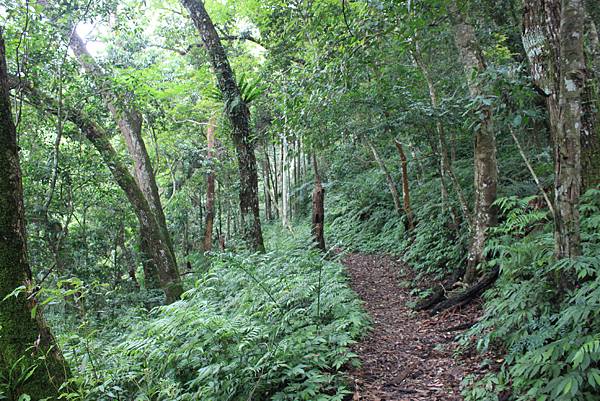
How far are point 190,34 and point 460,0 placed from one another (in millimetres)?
11096

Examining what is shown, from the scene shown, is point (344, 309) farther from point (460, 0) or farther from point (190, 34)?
point (190, 34)

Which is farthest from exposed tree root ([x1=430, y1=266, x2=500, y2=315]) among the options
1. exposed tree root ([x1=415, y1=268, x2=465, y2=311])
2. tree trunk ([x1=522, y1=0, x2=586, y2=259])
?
tree trunk ([x1=522, y1=0, x2=586, y2=259])

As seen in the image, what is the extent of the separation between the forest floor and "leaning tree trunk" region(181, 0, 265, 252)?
3.30 meters

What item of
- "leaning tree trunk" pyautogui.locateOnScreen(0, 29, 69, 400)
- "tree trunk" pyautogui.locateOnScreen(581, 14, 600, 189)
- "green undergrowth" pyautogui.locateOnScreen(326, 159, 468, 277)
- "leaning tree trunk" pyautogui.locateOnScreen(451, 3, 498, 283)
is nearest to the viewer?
"leaning tree trunk" pyautogui.locateOnScreen(0, 29, 69, 400)

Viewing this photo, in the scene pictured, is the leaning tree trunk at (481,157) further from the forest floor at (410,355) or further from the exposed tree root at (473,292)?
the forest floor at (410,355)

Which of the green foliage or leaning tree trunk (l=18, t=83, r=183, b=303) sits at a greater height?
leaning tree trunk (l=18, t=83, r=183, b=303)

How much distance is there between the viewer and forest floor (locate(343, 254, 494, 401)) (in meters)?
Answer: 4.34

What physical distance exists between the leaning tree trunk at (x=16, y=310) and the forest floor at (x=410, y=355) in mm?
2938

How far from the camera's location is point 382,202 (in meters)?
15.6

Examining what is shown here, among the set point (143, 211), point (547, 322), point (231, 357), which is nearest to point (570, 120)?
point (547, 322)

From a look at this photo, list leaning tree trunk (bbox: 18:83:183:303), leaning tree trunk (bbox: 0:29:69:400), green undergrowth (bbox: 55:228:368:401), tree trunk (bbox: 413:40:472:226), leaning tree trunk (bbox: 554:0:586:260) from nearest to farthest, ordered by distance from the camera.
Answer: leaning tree trunk (bbox: 0:29:69:400) < leaning tree trunk (bbox: 554:0:586:260) < green undergrowth (bbox: 55:228:368:401) < tree trunk (bbox: 413:40:472:226) < leaning tree trunk (bbox: 18:83:183:303)

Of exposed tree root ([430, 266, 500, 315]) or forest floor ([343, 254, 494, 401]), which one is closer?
forest floor ([343, 254, 494, 401])

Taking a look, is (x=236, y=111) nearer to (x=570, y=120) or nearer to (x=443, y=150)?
(x=443, y=150)

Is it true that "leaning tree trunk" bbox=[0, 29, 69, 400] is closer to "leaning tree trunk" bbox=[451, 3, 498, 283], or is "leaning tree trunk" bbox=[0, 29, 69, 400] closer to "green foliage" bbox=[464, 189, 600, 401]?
"green foliage" bbox=[464, 189, 600, 401]
